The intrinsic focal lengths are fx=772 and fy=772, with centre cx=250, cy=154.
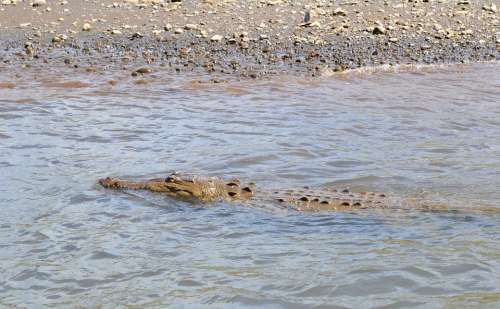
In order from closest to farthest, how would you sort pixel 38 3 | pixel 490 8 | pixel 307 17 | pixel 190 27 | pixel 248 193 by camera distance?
pixel 248 193, pixel 190 27, pixel 307 17, pixel 490 8, pixel 38 3

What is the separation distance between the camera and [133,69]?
10.6m

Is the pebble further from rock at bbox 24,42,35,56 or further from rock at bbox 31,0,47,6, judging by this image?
rock at bbox 31,0,47,6

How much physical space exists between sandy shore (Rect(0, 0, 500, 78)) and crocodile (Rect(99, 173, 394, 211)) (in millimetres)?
4290

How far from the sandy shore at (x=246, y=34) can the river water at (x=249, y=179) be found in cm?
68

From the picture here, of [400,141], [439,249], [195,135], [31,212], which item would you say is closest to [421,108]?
[400,141]

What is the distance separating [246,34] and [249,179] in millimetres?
Result: 5639

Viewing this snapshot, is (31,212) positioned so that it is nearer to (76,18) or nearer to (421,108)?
(421,108)

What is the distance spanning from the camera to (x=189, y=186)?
612 centimetres

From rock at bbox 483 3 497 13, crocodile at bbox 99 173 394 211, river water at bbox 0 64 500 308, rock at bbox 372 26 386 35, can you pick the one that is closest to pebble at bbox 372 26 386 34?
rock at bbox 372 26 386 35

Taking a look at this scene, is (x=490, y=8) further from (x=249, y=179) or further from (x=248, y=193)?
(x=248, y=193)

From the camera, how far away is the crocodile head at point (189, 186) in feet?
19.8

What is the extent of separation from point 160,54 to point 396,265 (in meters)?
7.47

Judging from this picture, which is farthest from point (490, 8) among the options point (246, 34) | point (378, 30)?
point (246, 34)

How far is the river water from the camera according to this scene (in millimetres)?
4328
